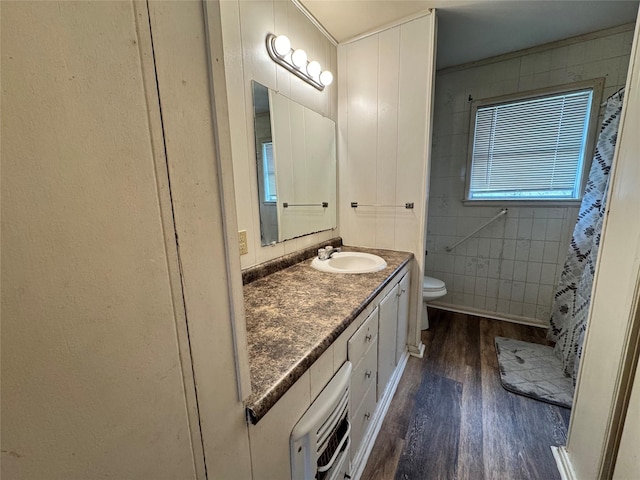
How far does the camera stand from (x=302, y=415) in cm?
75

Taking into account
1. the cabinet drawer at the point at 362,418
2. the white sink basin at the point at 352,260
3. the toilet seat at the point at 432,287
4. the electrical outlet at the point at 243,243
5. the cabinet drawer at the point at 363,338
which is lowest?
the cabinet drawer at the point at 362,418

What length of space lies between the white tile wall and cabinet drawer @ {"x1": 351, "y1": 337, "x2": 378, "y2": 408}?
1.81 metres

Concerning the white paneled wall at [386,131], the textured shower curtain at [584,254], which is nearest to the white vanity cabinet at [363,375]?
the white paneled wall at [386,131]

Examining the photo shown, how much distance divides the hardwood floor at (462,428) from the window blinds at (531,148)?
1.47 metres

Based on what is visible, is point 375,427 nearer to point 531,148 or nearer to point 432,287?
point 432,287

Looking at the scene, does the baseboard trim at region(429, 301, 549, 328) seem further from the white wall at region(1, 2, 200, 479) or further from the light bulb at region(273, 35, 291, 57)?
the white wall at region(1, 2, 200, 479)

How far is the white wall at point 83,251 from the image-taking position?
25cm

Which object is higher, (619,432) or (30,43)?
(30,43)

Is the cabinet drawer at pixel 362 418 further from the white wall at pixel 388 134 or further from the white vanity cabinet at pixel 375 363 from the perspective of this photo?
the white wall at pixel 388 134

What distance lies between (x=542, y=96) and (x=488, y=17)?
2.93ft

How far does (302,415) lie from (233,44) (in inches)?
57.8

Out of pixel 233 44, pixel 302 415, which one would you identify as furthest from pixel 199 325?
pixel 233 44

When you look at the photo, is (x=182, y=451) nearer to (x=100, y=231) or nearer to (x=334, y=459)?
(x=100, y=231)

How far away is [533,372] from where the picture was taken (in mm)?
1825
